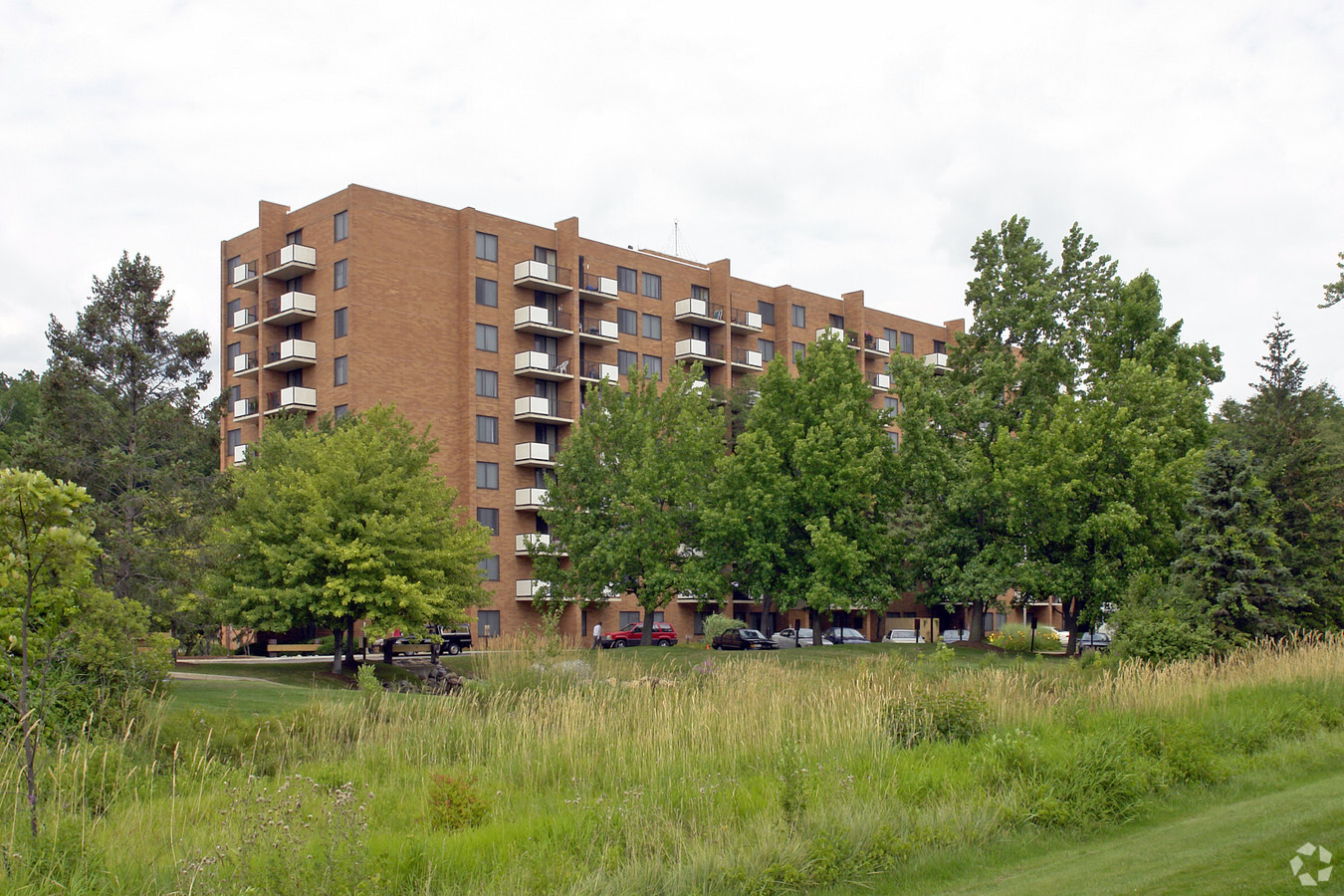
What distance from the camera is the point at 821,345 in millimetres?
46062

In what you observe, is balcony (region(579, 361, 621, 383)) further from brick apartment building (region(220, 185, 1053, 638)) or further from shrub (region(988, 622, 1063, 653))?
shrub (region(988, 622, 1063, 653))

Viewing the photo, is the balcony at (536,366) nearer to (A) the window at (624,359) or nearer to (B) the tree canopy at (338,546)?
(A) the window at (624,359)

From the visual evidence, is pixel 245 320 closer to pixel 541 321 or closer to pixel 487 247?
pixel 487 247

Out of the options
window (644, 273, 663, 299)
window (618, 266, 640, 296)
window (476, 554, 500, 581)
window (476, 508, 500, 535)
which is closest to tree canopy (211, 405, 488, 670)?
window (476, 554, 500, 581)

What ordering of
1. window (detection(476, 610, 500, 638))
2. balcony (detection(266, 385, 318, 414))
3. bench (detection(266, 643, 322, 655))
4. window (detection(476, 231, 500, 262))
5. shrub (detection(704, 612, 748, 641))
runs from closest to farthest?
1. bench (detection(266, 643, 322, 655))
2. shrub (detection(704, 612, 748, 641))
3. balcony (detection(266, 385, 318, 414))
4. window (detection(476, 610, 500, 638))
5. window (detection(476, 231, 500, 262))

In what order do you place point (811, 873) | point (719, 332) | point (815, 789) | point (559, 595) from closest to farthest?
point (811, 873)
point (815, 789)
point (559, 595)
point (719, 332)

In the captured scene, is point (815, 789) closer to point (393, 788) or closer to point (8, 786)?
point (393, 788)

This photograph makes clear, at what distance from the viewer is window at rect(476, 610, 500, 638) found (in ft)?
199

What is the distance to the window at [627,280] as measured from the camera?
2795 inches

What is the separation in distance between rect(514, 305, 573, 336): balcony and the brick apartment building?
0.10 meters

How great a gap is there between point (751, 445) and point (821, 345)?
5.59m

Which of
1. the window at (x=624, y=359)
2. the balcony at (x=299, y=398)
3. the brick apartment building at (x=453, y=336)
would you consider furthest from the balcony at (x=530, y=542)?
the window at (x=624, y=359)

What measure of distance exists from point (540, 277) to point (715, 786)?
55.0 meters

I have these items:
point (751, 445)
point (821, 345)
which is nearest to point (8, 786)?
point (751, 445)
